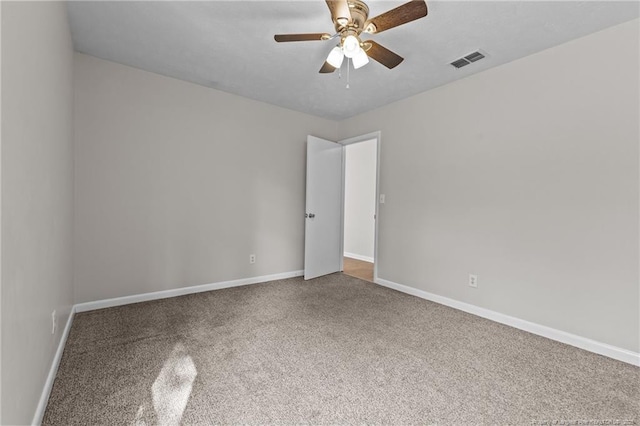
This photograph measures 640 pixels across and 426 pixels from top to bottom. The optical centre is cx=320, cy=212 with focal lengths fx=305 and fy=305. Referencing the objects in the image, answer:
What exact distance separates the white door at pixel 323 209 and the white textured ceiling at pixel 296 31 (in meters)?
1.12

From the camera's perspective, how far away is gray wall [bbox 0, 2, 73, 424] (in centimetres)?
104

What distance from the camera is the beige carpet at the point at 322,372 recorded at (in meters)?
1.59

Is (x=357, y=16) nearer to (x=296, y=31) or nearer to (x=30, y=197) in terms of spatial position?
(x=296, y=31)

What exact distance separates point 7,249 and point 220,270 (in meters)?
2.84

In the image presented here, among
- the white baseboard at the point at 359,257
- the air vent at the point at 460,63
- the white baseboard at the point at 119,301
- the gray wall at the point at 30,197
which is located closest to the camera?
the gray wall at the point at 30,197

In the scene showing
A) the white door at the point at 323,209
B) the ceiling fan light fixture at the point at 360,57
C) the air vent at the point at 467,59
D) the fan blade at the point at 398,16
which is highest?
the air vent at the point at 467,59

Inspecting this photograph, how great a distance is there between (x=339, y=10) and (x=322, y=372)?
2245 millimetres

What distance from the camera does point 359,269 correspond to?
5.20 meters

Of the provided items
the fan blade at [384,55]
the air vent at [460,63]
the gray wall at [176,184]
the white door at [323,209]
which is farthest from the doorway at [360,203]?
the fan blade at [384,55]

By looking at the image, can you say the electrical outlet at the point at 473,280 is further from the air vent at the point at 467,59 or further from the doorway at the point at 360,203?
the doorway at the point at 360,203

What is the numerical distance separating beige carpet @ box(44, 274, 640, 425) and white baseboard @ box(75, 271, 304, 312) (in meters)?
0.13

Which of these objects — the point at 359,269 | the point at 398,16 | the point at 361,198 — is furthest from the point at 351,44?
the point at 361,198

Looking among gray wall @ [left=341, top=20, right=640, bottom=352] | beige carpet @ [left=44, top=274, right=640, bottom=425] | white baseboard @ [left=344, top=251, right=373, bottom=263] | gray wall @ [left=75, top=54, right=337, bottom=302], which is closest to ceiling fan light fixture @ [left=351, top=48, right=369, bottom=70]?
gray wall @ [left=341, top=20, right=640, bottom=352]

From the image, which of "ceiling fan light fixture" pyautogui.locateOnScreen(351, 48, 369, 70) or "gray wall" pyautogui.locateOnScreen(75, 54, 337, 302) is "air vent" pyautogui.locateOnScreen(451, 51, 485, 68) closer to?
"ceiling fan light fixture" pyautogui.locateOnScreen(351, 48, 369, 70)
